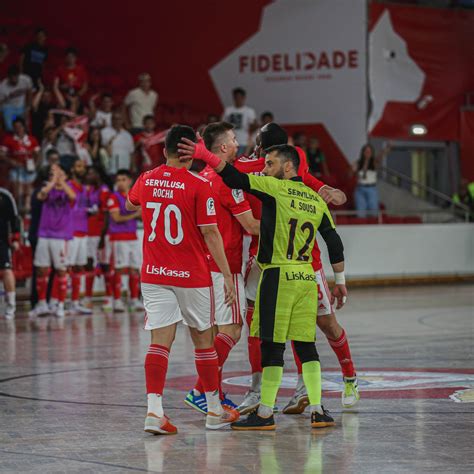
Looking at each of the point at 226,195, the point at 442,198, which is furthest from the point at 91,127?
the point at 226,195

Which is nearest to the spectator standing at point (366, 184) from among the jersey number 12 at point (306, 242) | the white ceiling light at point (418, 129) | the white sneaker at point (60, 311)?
the white ceiling light at point (418, 129)

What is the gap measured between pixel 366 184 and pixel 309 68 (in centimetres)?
373

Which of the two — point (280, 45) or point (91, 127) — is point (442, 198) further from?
point (91, 127)

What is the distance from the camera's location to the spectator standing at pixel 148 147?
76.8ft

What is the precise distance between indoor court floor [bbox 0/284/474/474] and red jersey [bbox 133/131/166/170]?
328 inches

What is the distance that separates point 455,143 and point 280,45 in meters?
5.51

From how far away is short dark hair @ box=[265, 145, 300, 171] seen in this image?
27.0ft

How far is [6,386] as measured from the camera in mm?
10391

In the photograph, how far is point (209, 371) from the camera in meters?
8.08

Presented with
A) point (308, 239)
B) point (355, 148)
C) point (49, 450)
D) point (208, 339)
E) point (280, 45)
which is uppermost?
point (280, 45)

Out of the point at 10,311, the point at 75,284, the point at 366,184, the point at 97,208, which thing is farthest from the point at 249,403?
the point at 366,184

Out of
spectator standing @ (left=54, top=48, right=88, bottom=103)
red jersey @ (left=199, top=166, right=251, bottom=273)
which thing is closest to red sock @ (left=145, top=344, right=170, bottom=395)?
red jersey @ (left=199, top=166, right=251, bottom=273)

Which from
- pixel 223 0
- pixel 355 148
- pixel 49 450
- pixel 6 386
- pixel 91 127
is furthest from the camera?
pixel 223 0

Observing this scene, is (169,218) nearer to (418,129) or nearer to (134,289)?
(134,289)
